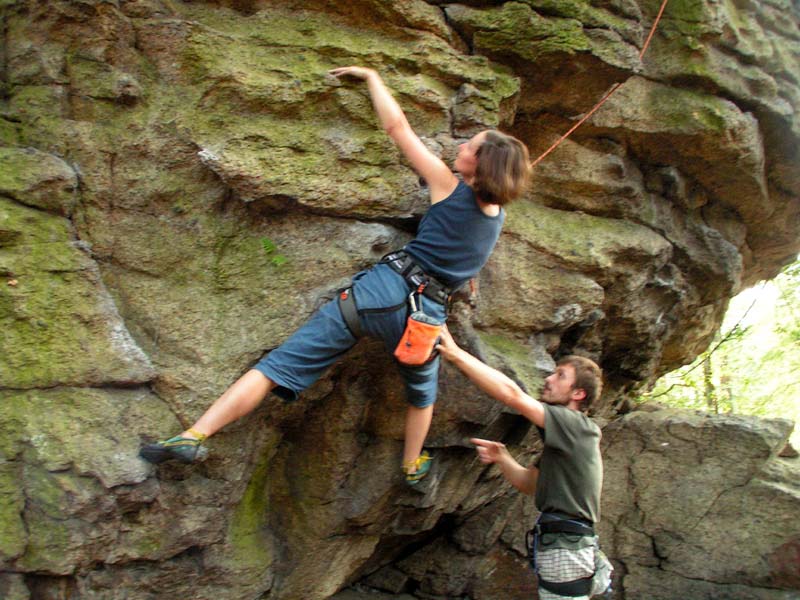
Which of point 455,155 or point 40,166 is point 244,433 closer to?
point 40,166

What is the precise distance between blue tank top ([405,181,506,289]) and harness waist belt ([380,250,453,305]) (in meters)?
0.03

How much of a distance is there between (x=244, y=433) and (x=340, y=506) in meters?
0.99

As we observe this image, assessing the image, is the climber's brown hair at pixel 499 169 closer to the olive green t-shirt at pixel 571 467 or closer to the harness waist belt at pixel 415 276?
the harness waist belt at pixel 415 276

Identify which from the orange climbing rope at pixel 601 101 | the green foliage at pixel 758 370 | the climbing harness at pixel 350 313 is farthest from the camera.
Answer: the green foliage at pixel 758 370

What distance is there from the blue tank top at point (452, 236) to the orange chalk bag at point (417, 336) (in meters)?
0.20

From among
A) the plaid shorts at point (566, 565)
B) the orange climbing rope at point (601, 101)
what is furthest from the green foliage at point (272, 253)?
the plaid shorts at point (566, 565)

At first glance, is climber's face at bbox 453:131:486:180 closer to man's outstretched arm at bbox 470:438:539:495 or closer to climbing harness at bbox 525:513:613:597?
man's outstretched arm at bbox 470:438:539:495

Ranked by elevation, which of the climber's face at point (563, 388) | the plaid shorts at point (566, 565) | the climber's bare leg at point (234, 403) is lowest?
the plaid shorts at point (566, 565)

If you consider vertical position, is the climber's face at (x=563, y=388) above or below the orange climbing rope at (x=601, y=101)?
below

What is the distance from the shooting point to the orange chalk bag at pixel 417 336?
3.88 metres

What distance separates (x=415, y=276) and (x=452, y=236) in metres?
0.31

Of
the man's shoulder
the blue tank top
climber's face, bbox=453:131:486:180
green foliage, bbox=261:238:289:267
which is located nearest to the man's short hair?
the man's shoulder

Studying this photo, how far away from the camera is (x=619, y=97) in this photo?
17.9 feet

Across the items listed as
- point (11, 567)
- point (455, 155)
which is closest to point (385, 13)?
point (455, 155)
